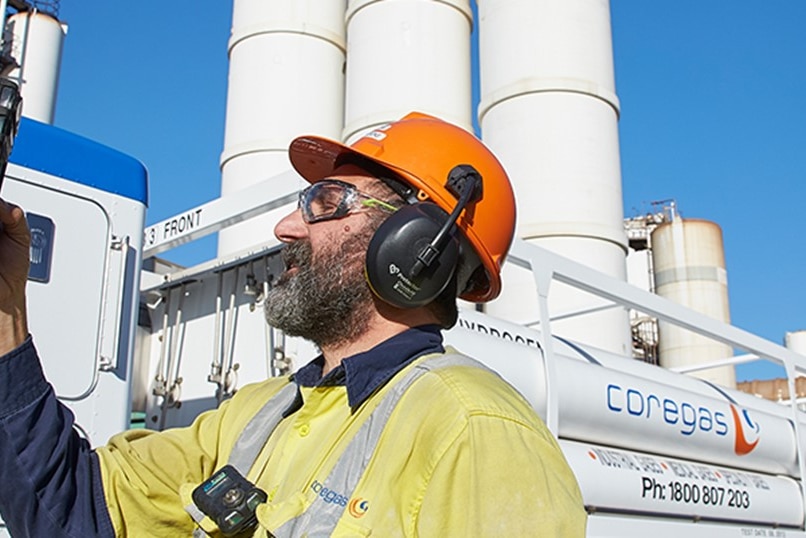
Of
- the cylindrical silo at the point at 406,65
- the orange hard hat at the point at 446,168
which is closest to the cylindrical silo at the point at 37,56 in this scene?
the cylindrical silo at the point at 406,65

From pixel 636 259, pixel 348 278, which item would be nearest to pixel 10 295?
pixel 348 278

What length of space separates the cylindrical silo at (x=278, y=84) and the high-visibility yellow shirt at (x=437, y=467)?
6813 mm

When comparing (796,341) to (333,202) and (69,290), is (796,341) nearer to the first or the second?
(69,290)

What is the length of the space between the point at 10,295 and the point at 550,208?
6616 mm

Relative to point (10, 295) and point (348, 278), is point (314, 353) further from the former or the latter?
point (10, 295)

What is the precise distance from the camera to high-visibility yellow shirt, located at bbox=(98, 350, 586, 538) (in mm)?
1218

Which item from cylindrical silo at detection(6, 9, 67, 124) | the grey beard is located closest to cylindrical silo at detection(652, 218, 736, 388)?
cylindrical silo at detection(6, 9, 67, 124)

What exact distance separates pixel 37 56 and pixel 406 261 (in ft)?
53.2

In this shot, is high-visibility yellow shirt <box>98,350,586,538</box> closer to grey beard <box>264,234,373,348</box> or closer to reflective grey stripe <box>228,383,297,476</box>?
reflective grey stripe <box>228,383,297,476</box>

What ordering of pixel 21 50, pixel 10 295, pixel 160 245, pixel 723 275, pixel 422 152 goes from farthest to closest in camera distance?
pixel 723 275 → pixel 21 50 → pixel 160 245 → pixel 422 152 → pixel 10 295

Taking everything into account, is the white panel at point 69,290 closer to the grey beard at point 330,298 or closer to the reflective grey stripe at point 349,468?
the grey beard at point 330,298

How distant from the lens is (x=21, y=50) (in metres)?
16.2

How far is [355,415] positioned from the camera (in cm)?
153

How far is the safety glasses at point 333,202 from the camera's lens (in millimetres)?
1881
